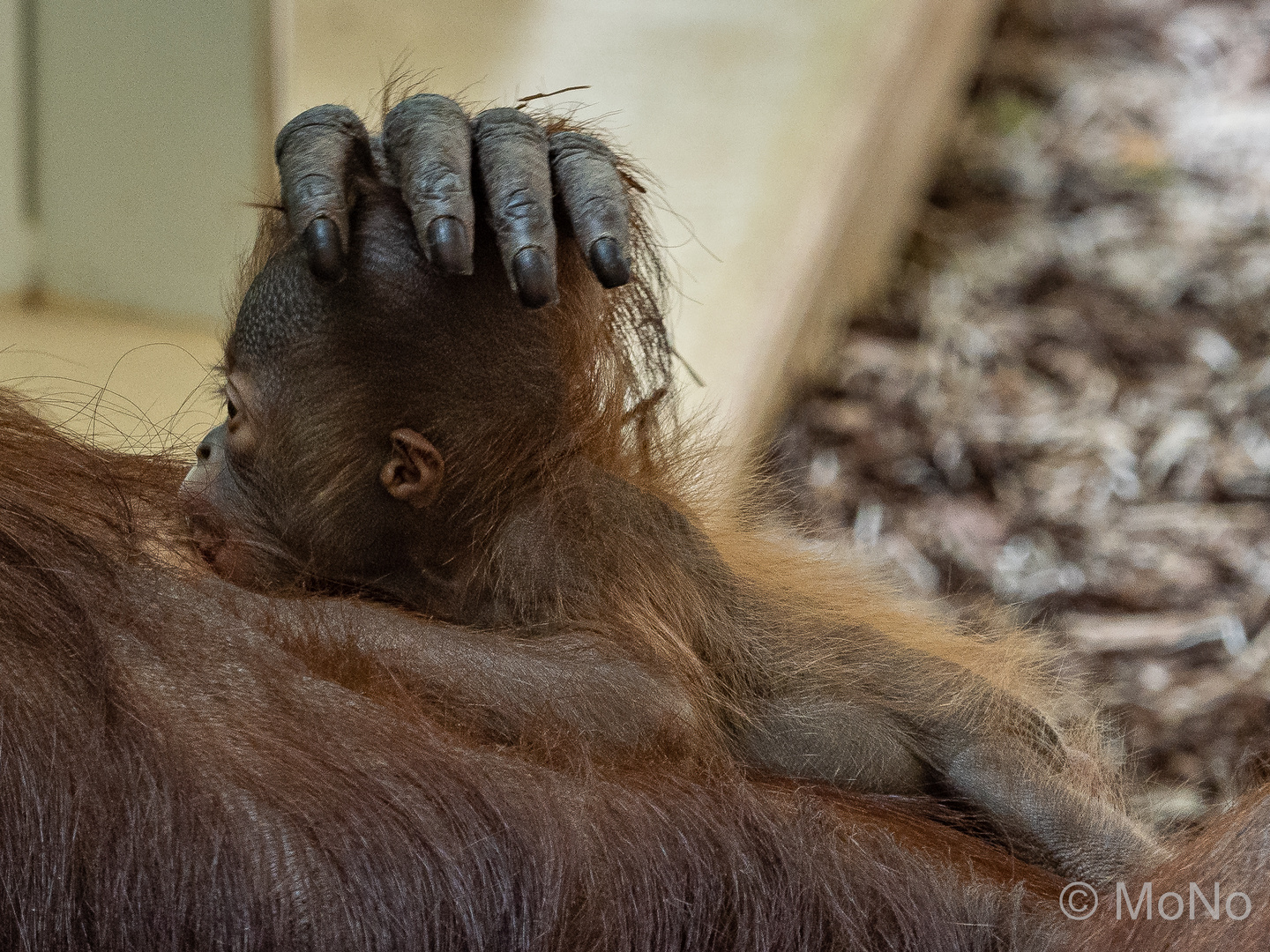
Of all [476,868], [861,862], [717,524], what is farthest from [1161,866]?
[717,524]

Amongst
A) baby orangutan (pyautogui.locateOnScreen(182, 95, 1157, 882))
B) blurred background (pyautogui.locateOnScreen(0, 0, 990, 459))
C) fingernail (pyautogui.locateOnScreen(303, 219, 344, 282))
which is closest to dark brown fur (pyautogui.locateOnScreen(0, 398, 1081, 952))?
baby orangutan (pyautogui.locateOnScreen(182, 95, 1157, 882))

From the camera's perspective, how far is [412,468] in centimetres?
119

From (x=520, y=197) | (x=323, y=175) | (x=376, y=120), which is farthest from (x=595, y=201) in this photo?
(x=376, y=120)

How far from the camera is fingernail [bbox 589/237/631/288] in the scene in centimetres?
107

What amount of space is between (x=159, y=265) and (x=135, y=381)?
0.17m

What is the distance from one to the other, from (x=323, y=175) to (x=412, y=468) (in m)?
0.24

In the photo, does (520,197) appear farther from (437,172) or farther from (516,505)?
(516,505)

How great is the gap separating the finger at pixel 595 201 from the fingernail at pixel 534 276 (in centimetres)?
4

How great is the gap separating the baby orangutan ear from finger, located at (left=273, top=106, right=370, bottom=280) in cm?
16

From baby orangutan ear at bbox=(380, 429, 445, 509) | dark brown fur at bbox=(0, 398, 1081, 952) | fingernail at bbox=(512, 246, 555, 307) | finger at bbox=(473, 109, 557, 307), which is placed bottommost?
dark brown fur at bbox=(0, 398, 1081, 952)

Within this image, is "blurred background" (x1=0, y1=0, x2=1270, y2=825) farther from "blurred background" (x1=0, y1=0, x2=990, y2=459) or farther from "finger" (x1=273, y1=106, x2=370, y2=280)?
"finger" (x1=273, y1=106, x2=370, y2=280)

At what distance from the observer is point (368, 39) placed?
2.76 m

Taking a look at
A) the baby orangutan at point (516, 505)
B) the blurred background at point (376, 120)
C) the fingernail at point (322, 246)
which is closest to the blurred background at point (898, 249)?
the blurred background at point (376, 120)

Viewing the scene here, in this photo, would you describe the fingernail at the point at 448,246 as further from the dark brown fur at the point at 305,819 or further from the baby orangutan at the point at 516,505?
the dark brown fur at the point at 305,819
